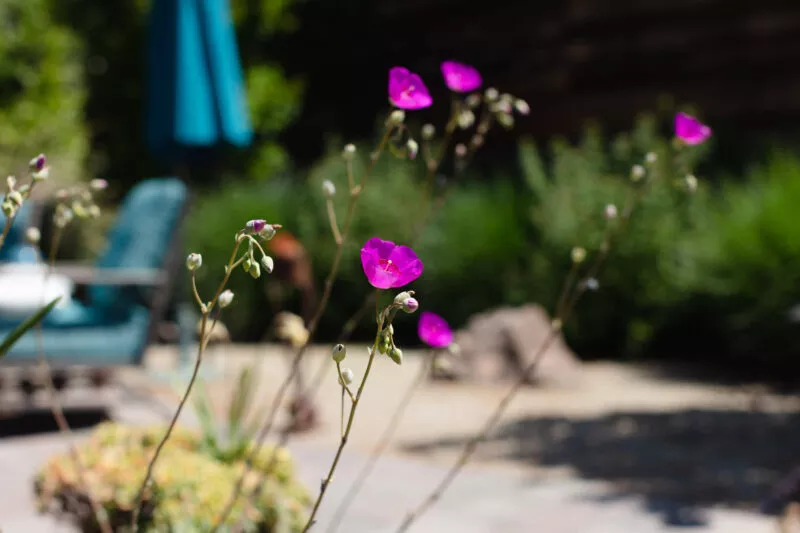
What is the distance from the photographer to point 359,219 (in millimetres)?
8086

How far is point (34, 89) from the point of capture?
10336 millimetres

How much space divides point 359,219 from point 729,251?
279 centimetres

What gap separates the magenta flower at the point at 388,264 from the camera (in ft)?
3.62

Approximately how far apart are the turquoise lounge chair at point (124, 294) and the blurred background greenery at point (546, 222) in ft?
4.87

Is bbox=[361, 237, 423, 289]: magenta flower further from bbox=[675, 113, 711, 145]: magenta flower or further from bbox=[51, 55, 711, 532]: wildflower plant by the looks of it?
bbox=[675, 113, 711, 145]: magenta flower

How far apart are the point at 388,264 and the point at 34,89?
10033 mm

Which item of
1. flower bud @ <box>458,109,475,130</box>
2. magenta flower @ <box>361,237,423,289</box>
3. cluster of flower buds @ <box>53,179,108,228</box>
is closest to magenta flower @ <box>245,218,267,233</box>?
magenta flower @ <box>361,237,423,289</box>

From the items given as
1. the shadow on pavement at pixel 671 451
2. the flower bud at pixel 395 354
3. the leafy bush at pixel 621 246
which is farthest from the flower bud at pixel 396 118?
the leafy bush at pixel 621 246

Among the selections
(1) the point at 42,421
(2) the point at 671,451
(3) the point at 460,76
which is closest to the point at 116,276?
(1) the point at 42,421

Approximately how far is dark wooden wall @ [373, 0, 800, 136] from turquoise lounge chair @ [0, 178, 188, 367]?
5.78 metres

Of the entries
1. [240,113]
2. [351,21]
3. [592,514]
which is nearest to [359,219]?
[240,113]

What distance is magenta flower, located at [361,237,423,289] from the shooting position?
1.10m

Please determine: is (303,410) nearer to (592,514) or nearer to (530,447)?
(530,447)

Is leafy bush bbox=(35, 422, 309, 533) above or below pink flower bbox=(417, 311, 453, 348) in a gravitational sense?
below
